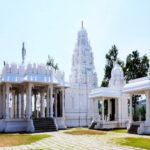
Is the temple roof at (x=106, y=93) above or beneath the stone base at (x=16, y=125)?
above

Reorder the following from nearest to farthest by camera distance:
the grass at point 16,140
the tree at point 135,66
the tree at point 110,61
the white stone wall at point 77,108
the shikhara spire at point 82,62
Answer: the grass at point 16,140 < the white stone wall at point 77,108 < the tree at point 135,66 < the tree at point 110,61 < the shikhara spire at point 82,62

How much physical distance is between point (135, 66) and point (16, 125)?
24286 mm

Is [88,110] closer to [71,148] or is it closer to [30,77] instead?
[30,77]

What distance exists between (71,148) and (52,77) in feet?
49.8

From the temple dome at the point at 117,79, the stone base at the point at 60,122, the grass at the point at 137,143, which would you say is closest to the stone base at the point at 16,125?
the stone base at the point at 60,122

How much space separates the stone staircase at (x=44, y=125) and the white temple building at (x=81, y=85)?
873cm

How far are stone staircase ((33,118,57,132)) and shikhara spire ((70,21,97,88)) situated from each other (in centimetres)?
2268

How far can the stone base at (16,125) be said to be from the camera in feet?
80.3

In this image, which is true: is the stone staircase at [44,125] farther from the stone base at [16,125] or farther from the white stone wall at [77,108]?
the white stone wall at [77,108]

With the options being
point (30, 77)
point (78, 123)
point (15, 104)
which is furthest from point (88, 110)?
point (30, 77)

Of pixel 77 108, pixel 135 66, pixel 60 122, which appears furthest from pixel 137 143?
pixel 135 66

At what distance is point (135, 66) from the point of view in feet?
135

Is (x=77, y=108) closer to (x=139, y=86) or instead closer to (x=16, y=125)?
(x=16, y=125)

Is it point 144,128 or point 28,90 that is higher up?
point 28,90
